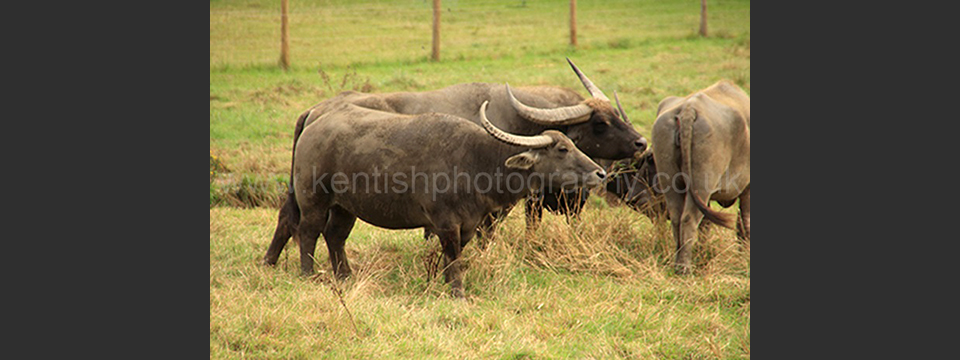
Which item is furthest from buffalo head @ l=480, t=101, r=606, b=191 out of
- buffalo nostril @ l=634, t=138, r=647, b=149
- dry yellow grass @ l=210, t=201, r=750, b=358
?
buffalo nostril @ l=634, t=138, r=647, b=149

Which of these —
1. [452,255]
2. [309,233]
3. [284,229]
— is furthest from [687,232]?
[284,229]

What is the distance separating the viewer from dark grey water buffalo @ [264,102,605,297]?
17.9ft

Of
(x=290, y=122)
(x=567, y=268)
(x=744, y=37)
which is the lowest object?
(x=567, y=268)

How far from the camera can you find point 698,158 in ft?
19.7

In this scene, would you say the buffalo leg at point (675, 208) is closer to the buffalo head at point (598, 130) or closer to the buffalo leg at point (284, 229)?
the buffalo head at point (598, 130)

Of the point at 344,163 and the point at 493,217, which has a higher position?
the point at 344,163

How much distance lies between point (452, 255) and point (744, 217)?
2.84m

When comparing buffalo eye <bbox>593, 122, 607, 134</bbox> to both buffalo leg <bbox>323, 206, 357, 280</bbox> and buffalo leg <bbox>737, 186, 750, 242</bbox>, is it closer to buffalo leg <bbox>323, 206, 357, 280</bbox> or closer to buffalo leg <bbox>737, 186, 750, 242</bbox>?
buffalo leg <bbox>737, 186, 750, 242</bbox>

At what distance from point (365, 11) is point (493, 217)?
9.41m

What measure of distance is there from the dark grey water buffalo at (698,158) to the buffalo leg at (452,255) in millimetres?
1667

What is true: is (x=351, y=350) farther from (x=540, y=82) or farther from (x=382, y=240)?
(x=540, y=82)

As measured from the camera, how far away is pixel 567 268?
6.28 meters

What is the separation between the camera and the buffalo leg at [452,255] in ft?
18.0

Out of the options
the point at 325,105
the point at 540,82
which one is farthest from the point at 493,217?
the point at 540,82
